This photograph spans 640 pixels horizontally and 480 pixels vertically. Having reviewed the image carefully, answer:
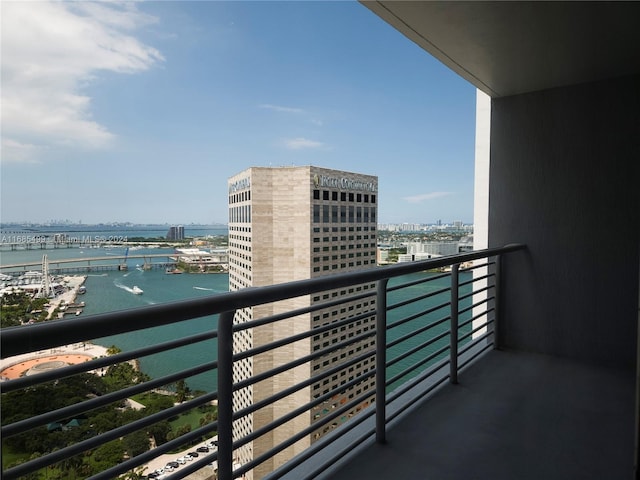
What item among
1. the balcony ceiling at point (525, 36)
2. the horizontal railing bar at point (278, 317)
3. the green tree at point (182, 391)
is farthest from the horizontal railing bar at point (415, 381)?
the balcony ceiling at point (525, 36)

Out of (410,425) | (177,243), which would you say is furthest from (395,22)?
(177,243)

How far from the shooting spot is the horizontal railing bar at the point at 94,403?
2.57 feet

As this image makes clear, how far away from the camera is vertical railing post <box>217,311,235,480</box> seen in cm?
121

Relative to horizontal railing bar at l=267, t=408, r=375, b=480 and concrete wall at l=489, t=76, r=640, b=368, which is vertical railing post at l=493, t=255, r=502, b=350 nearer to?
concrete wall at l=489, t=76, r=640, b=368

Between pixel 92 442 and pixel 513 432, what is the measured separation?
6.62 feet

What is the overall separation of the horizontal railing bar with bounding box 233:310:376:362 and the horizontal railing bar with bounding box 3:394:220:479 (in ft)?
0.68

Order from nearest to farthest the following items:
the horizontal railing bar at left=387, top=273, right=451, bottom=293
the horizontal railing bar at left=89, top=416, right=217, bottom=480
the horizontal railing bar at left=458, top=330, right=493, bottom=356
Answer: the horizontal railing bar at left=89, top=416, right=217, bottom=480, the horizontal railing bar at left=387, top=273, right=451, bottom=293, the horizontal railing bar at left=458, top=330, right=493, bottom=356

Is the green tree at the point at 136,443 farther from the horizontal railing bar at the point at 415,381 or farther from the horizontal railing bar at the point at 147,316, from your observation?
the horizontal railing bar at the point at 415,381

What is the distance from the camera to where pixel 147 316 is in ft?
3.08

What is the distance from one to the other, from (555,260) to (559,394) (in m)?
1.19

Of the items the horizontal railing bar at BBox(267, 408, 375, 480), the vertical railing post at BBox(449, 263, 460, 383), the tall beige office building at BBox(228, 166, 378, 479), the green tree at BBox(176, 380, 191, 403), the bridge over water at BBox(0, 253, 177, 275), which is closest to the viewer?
the green tree at BBox(176, 380, 191, 403)

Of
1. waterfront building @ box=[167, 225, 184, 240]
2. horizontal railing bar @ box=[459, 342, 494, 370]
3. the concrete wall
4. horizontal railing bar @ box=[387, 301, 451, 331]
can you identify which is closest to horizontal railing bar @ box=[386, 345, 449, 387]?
horizontal railing bar @ box=[387, 301, 451, 331]

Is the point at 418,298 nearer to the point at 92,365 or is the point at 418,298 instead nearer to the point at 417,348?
the point at 417,348

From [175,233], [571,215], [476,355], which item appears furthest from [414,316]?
[175,233]
